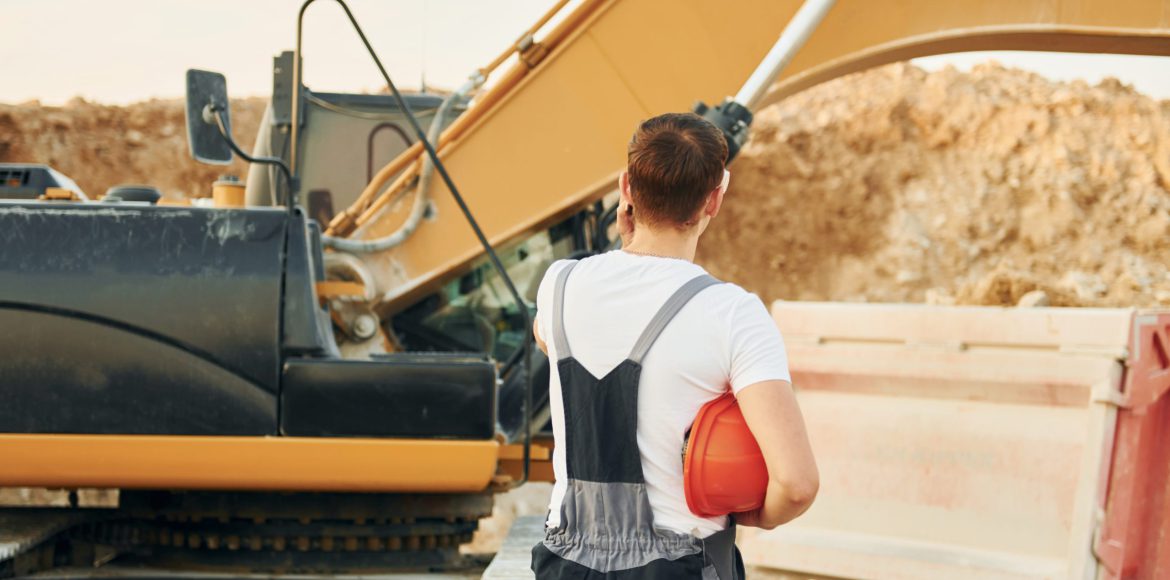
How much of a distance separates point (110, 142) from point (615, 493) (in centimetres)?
1990

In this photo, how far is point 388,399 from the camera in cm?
402

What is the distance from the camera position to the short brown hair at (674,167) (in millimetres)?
1833

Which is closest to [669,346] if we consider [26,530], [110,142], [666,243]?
[666,243]

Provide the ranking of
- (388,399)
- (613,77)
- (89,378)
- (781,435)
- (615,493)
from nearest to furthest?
(781,435)
(615,493)
(89,378)
(388,399)
(613,77)

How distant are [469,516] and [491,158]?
128cm

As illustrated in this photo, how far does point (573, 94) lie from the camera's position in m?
4.58

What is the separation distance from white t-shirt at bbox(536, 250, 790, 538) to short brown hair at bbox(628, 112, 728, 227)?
8 cm

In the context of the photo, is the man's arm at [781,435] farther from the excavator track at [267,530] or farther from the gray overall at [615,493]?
the excavator track at [267,530]

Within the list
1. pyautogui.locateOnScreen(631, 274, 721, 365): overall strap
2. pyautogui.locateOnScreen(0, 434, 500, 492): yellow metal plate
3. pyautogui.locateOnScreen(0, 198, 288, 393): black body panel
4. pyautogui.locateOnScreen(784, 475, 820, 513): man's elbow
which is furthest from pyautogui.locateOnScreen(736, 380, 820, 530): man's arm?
pyautogui.locateOnScreen(0, 198, 288, 393): black body panel

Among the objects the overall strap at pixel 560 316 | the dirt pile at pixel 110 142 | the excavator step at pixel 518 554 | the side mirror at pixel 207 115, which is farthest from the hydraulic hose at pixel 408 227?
the dirt pile at pixel 110 142

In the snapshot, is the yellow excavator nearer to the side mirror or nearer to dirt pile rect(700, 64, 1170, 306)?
the side mirror

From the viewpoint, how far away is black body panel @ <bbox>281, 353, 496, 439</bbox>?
3973mm

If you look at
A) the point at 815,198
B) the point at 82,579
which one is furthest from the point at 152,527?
the point at 815,198

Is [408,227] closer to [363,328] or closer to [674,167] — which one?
[363,328]
